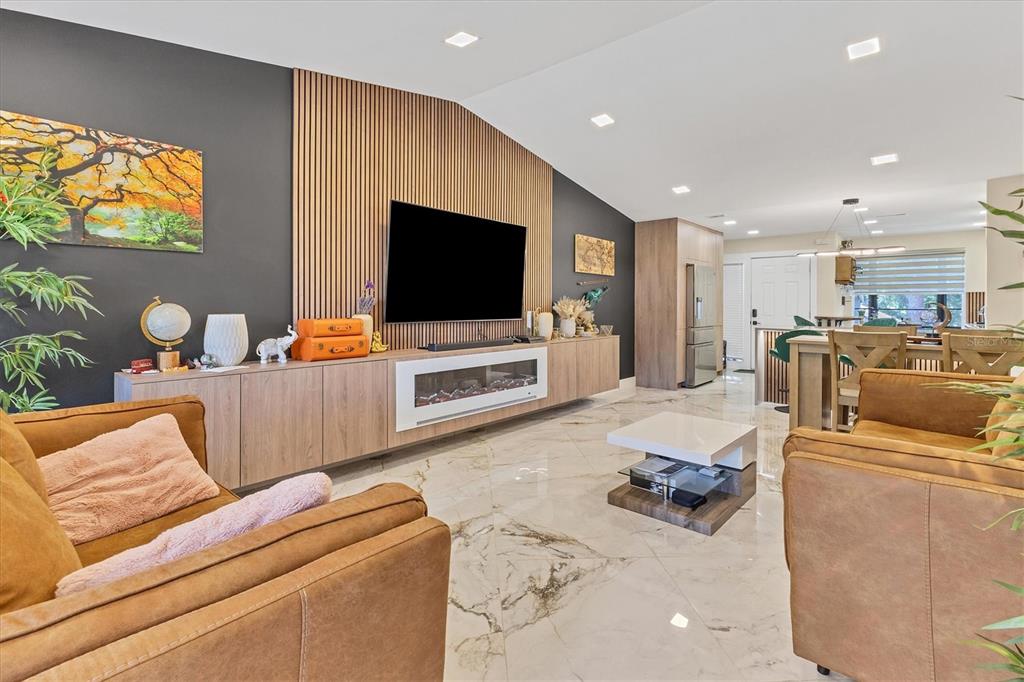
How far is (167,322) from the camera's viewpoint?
8.94ft

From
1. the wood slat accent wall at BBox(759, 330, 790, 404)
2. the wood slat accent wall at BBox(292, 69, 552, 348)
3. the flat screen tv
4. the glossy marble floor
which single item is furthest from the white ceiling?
the glossy marble floor

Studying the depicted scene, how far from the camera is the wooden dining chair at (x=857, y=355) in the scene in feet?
11.1

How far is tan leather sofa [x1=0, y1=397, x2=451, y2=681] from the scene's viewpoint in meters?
0.60

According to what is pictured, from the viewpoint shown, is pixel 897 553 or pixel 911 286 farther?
pixel 911 286

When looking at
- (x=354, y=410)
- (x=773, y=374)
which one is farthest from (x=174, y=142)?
(x=773, y=374)

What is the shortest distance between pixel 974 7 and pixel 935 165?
2190 millimetres

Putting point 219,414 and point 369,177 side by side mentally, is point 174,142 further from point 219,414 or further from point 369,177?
point 219,414

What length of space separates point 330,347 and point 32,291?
146 cm

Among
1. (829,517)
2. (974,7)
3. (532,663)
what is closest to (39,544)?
(532,663)

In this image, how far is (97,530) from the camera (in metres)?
1.45

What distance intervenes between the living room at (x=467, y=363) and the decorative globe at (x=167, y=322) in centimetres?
1

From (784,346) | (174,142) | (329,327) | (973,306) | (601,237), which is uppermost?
(601,237)

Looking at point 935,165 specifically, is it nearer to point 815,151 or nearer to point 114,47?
point 815,151

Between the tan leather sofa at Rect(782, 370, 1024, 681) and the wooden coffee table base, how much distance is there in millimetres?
1041
